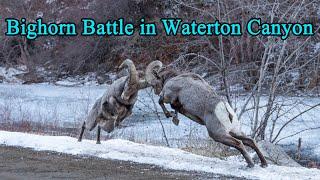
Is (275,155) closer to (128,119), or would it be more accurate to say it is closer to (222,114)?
(222,114)

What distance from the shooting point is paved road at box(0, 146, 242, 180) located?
9.21 m

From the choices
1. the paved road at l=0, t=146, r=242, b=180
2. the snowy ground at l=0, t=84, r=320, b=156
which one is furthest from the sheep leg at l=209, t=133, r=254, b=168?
the snowy ground at l=0, t=84, r=320, b=156

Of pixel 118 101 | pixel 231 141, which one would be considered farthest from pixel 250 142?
pixel 118 101

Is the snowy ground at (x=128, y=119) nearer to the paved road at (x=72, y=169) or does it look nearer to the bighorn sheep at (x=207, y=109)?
the paved road at (x=72, y=169)

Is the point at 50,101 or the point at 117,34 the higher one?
the point at 117,34

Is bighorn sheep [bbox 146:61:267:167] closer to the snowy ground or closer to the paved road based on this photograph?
the paved road

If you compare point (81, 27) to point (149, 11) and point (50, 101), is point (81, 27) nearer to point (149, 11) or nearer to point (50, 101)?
point (149, 11)

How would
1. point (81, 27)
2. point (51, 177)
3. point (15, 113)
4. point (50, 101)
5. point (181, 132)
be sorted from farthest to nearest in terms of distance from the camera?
1. point (81, 27)
2. point (50, 101)
3. point (15, 113)
4. point (181, 132)
5. point (51, 177)

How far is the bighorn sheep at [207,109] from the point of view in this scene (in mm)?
9867

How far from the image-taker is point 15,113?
2666 cm

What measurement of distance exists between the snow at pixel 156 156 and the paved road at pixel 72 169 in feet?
1.03

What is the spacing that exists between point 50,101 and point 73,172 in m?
23.0

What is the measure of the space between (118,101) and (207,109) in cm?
247

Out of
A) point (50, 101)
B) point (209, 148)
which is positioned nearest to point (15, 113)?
point (50, 101)
